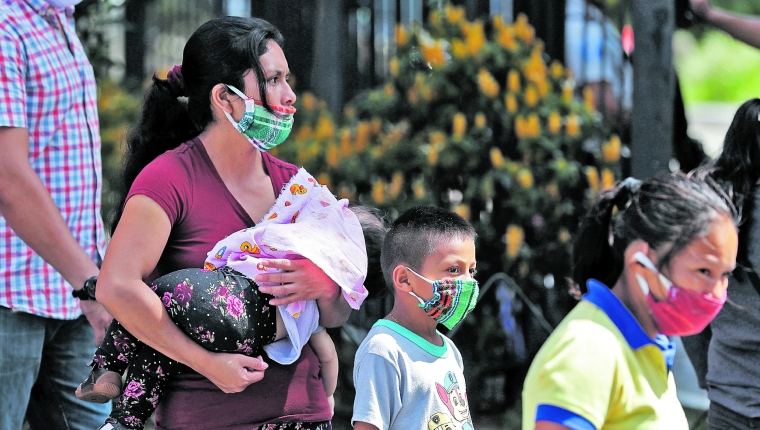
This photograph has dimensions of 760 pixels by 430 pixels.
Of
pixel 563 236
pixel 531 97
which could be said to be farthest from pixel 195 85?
pixel 563 236

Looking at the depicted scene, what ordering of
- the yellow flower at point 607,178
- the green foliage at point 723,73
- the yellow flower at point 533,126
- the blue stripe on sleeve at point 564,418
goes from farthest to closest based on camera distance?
the green foliage at point 723,73
the yellow flower at point 533,126
the yellow flower at point 607,178
the blue stripe on sleeve at point 564,418

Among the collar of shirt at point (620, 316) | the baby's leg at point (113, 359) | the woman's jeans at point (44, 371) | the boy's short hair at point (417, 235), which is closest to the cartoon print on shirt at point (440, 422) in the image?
the boy's short hair at point (417, 235)

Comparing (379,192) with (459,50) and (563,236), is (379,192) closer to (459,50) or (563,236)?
(459,50)

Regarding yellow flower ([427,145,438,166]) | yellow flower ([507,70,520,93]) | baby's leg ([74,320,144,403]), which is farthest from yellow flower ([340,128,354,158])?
baby's leg ([74,320,144,403])

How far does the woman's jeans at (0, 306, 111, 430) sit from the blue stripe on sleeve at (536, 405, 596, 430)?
1774 mm

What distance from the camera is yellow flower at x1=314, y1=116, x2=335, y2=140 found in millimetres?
5508

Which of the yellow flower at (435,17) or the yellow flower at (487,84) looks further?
the yellow flower at (435,17)

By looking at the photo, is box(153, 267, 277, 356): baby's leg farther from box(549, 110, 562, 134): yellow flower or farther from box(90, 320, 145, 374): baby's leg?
box(549, 110, 562, 134): yellow flower

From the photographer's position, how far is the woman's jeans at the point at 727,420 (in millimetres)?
3041

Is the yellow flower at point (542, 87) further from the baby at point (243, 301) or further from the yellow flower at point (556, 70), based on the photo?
the baby at point (243, 301)

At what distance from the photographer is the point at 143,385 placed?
239 centimetres

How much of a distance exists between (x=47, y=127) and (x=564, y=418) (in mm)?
1933

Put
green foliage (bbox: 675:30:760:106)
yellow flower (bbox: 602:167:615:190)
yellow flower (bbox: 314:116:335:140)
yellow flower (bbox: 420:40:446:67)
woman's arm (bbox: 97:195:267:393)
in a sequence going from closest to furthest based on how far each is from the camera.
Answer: woman's arm (bbox: 97:195:267:393)
yellow flower (bbox: 602:167:615:190)
yellow flower (bbox: 420:40:446:67)
yellow flower (bbox: 314:116:335:140)
green foliage (bbox: 675:30:760:106)

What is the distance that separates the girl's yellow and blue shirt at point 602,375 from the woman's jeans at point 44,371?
1.69 meters
